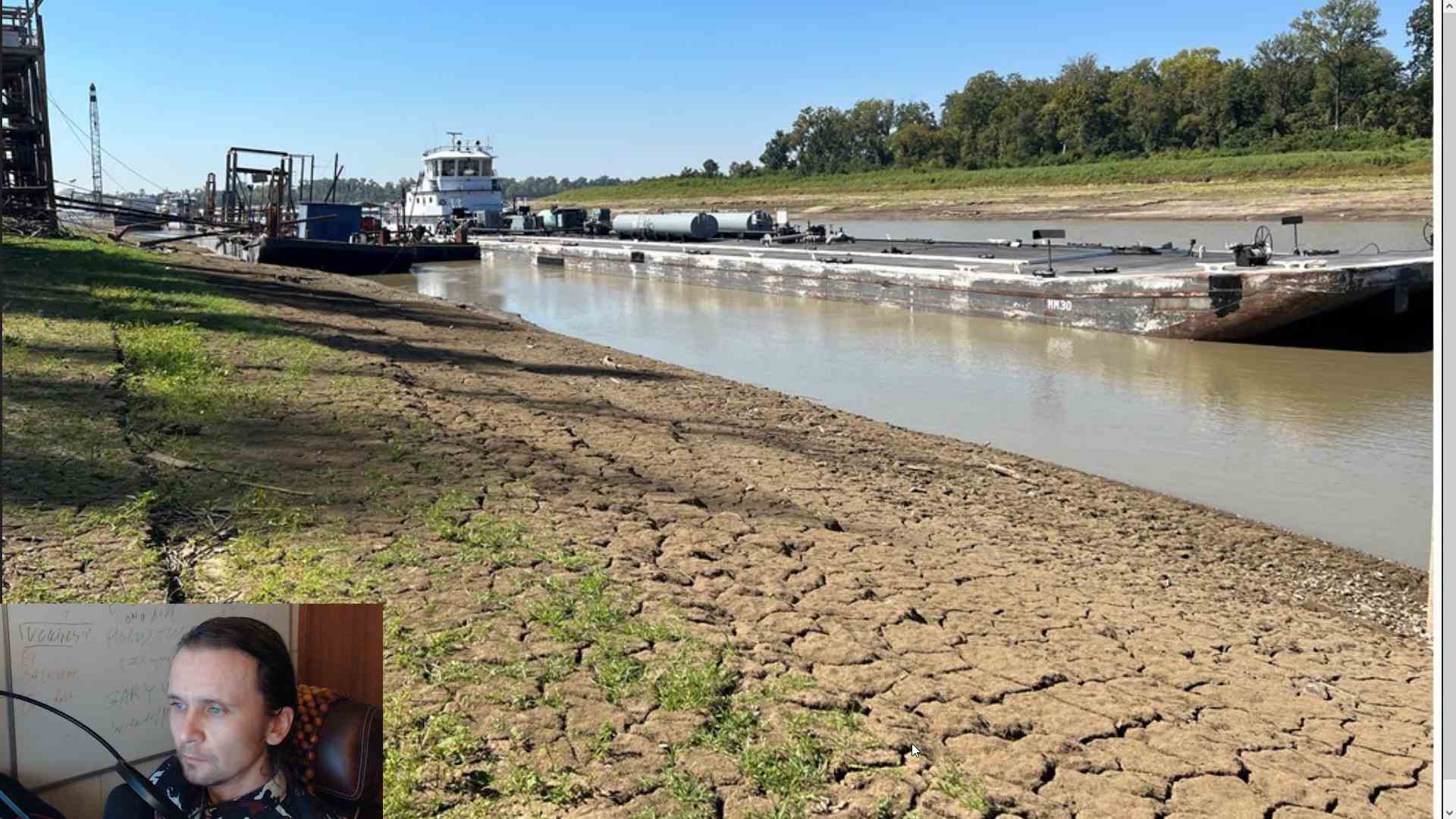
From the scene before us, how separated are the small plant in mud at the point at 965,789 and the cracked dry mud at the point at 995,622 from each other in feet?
0.14

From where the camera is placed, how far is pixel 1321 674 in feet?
15.4

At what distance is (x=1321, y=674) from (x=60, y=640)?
180 inches

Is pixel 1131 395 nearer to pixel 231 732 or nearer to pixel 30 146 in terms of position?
pixel 231 732

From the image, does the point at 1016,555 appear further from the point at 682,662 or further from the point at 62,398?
the point at 62,398

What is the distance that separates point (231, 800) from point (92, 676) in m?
0.27

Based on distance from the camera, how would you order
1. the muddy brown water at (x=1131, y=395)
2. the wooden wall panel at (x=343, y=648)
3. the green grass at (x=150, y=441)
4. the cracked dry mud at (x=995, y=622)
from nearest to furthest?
the wooden wall panel at (x=343, y=648) < the cracked dry mud at (x=995, y=622) < the green grass at (x=150, y=441) < the muddy brown water at (x=1131, y=395)

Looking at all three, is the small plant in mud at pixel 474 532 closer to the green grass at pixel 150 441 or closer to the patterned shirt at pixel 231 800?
the green grass at pixel 150 441

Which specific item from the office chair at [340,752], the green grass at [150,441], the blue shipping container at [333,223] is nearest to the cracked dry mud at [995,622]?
the green grass at [150,441]

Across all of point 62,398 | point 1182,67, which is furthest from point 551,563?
point 1182,67

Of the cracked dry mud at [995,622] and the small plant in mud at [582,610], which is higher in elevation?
the small plant in mud at [582,610]

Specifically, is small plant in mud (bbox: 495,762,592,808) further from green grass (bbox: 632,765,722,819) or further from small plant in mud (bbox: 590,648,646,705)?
small plant in mud (bbox: 590,648,646,705)

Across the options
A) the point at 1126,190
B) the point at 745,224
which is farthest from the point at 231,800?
the point at 1126,190

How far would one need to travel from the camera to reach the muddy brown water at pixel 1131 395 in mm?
9259

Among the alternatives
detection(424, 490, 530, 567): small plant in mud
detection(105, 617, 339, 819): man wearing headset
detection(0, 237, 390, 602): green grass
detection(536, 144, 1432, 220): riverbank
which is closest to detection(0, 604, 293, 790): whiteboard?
detection(105, 617, 339, 819): man wearing headset
